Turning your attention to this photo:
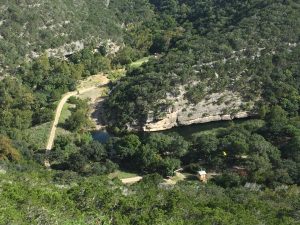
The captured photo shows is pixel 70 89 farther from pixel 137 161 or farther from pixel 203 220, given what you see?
pixel 203 220

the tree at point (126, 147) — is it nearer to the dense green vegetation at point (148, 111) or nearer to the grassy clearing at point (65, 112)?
the dense green vegetation at point (148, 111)

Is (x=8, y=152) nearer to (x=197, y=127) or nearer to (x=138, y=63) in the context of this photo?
(x=197, y=127)

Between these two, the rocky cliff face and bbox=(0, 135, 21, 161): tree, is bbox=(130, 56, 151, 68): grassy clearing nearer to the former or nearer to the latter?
the rocky cliff face

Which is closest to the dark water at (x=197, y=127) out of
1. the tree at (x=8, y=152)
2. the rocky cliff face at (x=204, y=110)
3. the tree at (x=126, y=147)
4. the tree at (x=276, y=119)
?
the rocky cliff face at (x=204, y=110)

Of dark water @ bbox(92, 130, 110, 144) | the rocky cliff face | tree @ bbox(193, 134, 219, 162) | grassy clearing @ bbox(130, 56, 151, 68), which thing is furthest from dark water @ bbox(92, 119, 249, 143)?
grassy clearing @ bbox(130, 56, 151, 68)

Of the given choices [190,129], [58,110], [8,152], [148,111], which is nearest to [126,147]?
[148,111]

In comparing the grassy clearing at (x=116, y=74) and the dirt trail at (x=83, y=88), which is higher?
the grassy clearing at (x=116, y=74)
